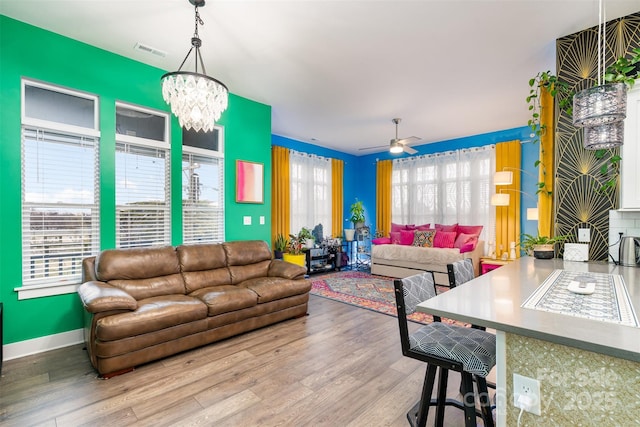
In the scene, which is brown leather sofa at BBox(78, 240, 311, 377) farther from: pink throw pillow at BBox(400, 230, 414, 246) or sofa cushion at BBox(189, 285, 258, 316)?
pink throw pillow at BBox(400, 230, 414, 246)

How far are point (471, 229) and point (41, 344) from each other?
6423mm

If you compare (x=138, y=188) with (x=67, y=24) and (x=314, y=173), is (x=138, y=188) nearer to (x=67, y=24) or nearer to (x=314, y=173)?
(x=67, y=24)

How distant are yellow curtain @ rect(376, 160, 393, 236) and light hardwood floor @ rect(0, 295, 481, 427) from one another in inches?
189

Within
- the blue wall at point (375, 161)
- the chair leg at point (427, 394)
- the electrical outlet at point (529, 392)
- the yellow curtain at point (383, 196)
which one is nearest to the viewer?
the electrical outlet at point (529, 392)

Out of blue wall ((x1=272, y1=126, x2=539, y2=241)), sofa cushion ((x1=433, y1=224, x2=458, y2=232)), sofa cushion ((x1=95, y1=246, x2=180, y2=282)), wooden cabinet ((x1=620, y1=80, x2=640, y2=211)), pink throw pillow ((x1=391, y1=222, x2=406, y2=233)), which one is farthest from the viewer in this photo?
pink throw pillow ((x1=391, y1=222, x2=406, y2=233))

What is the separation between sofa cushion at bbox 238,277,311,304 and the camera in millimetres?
3255

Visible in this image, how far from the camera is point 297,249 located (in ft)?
18.4

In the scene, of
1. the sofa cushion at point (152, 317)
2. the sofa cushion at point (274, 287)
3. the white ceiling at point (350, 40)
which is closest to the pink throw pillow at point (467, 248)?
the white ceiling at point (350, 40)

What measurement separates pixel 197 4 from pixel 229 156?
1.97m

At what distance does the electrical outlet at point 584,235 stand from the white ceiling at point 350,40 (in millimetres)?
1721

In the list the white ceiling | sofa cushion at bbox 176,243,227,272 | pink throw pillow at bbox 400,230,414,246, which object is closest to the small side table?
pink throw pillow at bbox 400,230,414,246

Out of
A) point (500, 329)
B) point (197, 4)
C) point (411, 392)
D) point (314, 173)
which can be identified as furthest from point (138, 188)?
point (314, 173)

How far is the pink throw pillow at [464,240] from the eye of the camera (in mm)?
5488

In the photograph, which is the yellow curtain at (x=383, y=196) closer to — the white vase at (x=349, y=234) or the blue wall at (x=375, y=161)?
the blue wall at (x=375, y=161)
